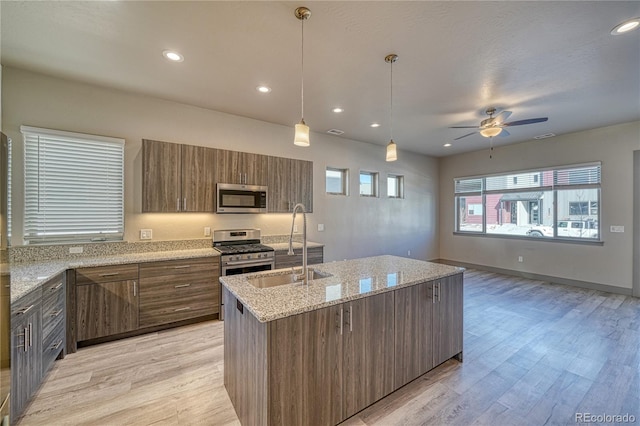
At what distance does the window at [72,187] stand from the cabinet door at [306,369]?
299 cm

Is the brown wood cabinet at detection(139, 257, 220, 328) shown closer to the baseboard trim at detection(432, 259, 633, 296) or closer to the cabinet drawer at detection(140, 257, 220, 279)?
the cabinet drawer at detection(140, 257, 220, 279)

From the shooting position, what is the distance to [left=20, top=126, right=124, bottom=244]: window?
2.84m

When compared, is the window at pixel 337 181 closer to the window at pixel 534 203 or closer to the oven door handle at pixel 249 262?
Answer: the oven door handle at pixel 249 262

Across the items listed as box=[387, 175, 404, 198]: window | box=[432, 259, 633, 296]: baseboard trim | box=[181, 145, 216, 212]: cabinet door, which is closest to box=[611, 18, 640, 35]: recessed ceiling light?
box=[181, 145, 216, 212]: cabinet door

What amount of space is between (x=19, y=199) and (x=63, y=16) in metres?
1.97

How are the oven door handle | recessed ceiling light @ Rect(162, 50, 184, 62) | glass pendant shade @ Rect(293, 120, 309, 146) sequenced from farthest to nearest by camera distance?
the oven door handle < recessed ceiling light @ Rect(162, 50, 184, 62) < glass pendant shade @ Rect(293, 120, 309, 146)

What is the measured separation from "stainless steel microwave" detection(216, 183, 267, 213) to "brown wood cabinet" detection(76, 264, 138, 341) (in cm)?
130

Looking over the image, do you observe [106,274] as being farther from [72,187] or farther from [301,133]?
[301,133]

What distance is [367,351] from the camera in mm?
1853

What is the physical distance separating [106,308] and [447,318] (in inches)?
137

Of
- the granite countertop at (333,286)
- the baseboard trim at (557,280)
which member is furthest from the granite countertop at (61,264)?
the baseboard trim at (557,280)

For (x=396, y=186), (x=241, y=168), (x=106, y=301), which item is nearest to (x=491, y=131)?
(x=396, y=186)

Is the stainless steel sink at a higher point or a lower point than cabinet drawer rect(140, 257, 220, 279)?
higher

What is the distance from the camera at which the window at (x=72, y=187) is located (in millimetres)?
2838
